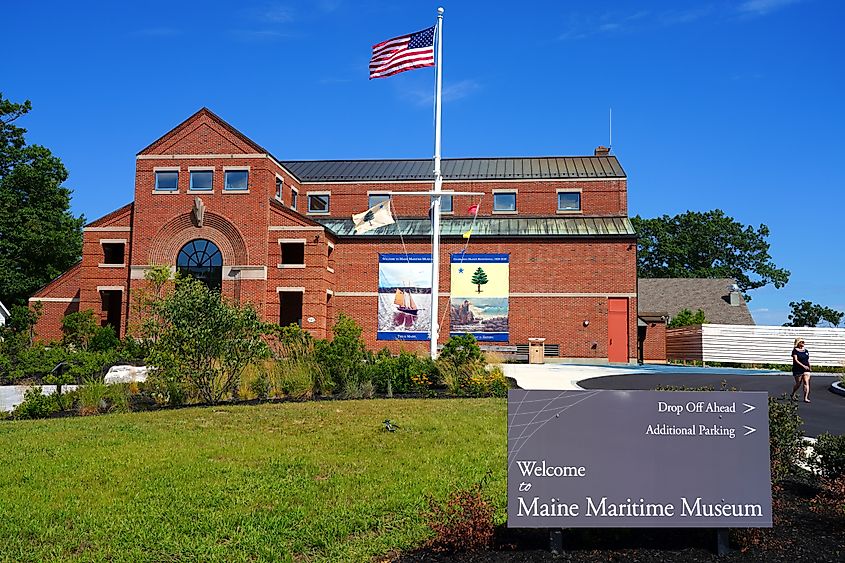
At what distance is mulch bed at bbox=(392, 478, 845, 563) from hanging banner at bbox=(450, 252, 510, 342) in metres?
30.7

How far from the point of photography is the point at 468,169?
42.5 m

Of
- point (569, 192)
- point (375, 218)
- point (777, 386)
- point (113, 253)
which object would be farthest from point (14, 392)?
point (569, 192)

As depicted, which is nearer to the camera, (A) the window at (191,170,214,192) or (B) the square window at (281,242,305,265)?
(A) the window at (191,170,214,192)

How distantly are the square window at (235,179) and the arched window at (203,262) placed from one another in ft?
9.42

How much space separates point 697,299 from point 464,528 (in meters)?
54.2

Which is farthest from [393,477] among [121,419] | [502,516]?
[121,419]

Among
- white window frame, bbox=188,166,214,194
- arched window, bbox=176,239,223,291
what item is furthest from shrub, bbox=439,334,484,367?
white window frame, bbox=188,166,214,194

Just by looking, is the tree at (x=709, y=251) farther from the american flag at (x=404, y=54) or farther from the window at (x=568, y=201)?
the american flag at (x=404, y=54)

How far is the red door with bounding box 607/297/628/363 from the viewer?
36.1 m

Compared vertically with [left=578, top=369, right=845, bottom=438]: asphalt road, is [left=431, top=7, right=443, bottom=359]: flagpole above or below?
above

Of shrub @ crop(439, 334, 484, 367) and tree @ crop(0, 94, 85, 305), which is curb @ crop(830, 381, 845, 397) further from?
tree @ crop(0, 94, 85, 305)

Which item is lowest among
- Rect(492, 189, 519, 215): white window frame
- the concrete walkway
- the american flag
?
the concrete walkway

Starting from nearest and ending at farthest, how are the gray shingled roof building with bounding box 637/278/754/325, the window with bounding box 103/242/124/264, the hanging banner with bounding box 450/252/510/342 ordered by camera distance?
the hanging banner with bounding box 450/252/510/342 < the window with bounding box 103/242/124/264 < the gray shingled roof building with bounding box 637/278/754/325

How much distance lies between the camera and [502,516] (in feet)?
21.5
